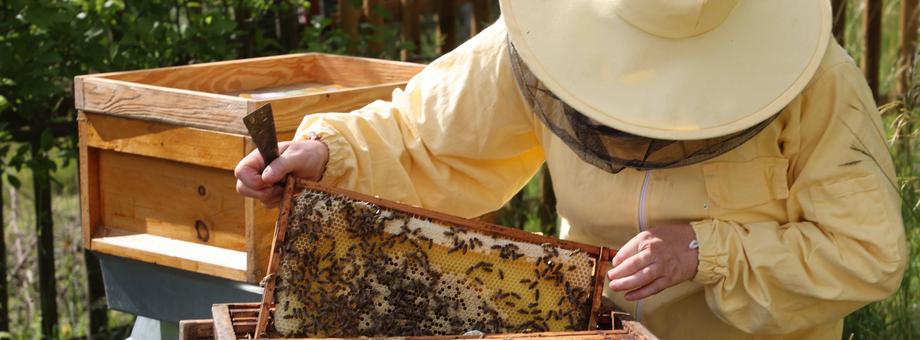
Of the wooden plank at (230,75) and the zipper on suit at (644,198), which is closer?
the zipper on suit at (644,198)

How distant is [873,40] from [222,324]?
14.1 ft

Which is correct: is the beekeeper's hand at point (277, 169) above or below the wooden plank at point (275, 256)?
above

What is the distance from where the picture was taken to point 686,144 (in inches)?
90.2

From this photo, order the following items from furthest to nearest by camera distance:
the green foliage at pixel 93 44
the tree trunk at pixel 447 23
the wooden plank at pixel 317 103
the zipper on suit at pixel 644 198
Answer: the tree trunk at pixel 447 23, the green foliage at pixel 93 44, the wooden plank at pixel 317 103, the zipper on suit at pixel 644 198

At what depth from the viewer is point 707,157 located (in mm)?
2318

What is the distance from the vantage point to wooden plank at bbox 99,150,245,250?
11.0 ft

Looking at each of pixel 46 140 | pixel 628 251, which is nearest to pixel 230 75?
pixel 46 140

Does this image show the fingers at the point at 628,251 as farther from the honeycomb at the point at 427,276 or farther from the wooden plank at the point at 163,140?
the wooden plank at the point at 163,140

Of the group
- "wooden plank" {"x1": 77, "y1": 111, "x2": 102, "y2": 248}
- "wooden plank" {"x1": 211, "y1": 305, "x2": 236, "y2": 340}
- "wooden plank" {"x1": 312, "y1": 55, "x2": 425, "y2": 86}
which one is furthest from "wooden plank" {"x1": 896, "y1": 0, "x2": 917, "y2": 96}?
"wooden plank" {"x1": 211, "y1": 305, "x2": 236, "y2": 340}

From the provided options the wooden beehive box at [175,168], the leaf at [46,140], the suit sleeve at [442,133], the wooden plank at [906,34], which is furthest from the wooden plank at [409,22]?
the suit sleeve at [442,133]

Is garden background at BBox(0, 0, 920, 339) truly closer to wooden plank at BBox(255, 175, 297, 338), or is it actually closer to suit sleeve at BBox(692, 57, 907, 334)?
suit sleeve at BBox(692, 57, 907, 334)

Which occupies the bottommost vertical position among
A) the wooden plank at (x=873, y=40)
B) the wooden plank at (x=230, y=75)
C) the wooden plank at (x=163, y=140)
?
the wooden plank at (x=163, y=140)

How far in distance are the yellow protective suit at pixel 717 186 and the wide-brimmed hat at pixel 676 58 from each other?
0.61ft

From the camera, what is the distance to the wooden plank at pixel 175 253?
3.31 m
